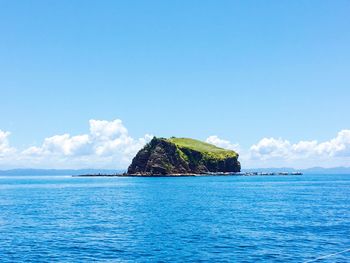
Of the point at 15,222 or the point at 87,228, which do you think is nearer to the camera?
the point at 87,228

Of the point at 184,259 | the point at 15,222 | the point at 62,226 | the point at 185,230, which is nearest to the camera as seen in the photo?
the point at 184,259

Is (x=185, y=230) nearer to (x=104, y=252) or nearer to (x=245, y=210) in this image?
(x=104, y=252)

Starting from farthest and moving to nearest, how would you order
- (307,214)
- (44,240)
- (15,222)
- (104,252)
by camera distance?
(307,214)
(15,222)
(44,240)
(104,252)

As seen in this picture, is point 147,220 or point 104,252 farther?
point 147,220

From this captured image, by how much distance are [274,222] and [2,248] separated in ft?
150

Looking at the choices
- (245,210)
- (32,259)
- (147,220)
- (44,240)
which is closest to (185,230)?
(147,220)

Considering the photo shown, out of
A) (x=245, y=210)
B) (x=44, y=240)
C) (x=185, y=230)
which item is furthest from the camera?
(x=245, y=210)

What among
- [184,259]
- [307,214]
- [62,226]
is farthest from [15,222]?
[307,214]

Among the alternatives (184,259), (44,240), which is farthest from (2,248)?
(184,259)

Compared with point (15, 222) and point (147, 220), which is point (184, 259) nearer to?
point (147, 220)

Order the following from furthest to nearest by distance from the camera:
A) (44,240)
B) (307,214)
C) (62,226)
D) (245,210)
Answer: (245,210) < (307,214) < (62,226) < (44,240)

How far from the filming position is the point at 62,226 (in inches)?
2795

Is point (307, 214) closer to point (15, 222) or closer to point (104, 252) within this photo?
point (104, 252)

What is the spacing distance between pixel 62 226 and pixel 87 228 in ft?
18.9
